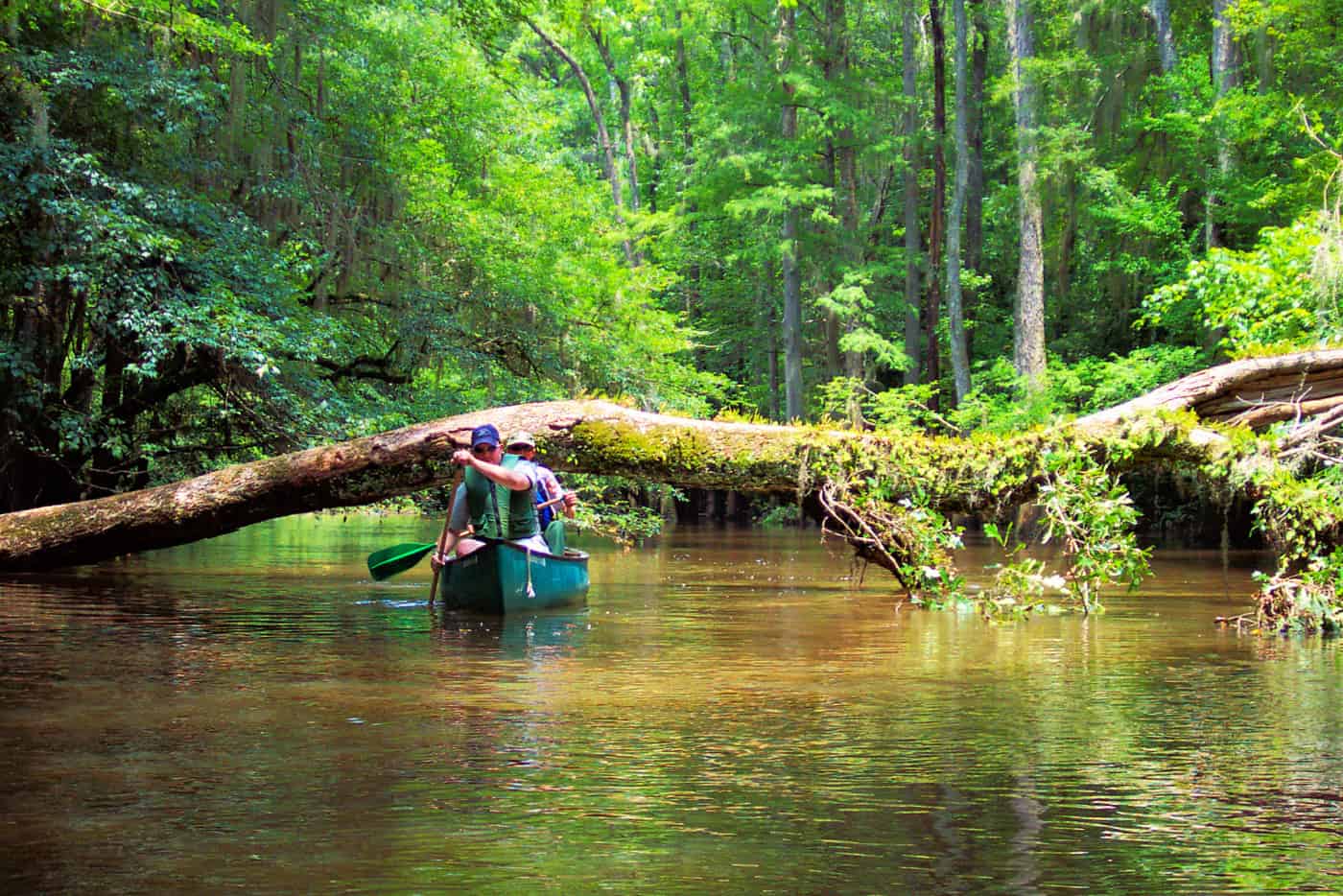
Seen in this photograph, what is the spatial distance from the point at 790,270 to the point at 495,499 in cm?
2227

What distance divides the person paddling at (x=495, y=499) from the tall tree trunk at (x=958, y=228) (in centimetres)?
1757

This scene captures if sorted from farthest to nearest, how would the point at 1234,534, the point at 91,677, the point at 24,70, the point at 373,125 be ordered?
1. the point at 1234,534
2. the point at 373,125
3. the point at 24,70
4. the point at 91,677

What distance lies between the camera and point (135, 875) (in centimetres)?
434

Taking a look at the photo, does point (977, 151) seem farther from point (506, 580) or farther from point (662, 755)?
point (662, 755)

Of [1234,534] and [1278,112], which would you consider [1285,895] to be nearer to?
[1278,112]

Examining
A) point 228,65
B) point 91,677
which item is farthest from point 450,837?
point 228,65

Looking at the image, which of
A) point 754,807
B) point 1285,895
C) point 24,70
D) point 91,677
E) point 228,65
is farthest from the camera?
point 228,65

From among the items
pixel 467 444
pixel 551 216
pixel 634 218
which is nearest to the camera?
pixel 467 444

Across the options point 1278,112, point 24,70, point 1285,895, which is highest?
point 1278,112

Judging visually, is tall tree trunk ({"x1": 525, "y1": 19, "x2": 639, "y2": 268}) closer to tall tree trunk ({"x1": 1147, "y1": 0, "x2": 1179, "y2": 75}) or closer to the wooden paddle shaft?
tall tree trunk ({"x1": 1147, "y1": 0, "x2": 1179, "y2": 75})

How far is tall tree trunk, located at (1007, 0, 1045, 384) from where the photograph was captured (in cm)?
2764

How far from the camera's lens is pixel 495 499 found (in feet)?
44.3

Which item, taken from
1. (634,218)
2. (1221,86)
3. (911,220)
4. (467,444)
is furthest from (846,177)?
(467,444)

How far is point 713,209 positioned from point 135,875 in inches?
1287
